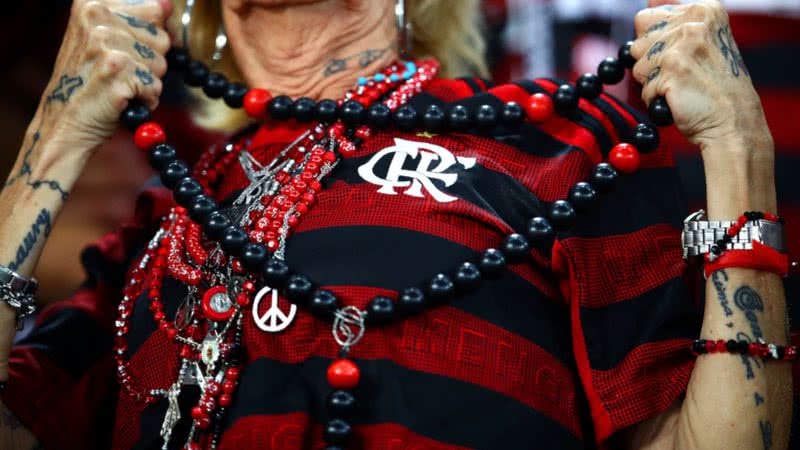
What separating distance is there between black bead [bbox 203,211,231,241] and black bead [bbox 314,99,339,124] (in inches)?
8.5

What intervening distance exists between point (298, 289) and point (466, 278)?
0.21 m

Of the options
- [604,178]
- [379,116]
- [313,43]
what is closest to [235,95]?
[313,43]

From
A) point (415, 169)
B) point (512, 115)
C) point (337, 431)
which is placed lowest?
point (337, 431)

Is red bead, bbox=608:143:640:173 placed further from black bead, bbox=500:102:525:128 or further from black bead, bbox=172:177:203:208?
black bead, bbox=172:177:203:208

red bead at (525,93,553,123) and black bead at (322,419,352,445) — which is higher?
red bead at (525,93,553,123)

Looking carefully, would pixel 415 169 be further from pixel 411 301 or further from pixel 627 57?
pixel 627 57

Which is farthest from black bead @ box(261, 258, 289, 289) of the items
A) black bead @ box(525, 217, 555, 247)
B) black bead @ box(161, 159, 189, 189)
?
black bead @ box(525, 217, 555, 247)

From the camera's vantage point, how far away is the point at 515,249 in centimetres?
130

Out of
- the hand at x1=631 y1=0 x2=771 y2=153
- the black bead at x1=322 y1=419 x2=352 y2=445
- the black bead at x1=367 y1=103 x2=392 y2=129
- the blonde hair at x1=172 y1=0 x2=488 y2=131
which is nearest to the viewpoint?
the black bead at x1=322 y1=419 x2=352 y2=445

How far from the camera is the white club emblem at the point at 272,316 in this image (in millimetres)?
1291

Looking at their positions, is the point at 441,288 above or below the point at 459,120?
below

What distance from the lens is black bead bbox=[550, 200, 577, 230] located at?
132 centimetres

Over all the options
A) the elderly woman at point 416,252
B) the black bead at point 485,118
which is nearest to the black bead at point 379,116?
the elderly woman at point 416,252

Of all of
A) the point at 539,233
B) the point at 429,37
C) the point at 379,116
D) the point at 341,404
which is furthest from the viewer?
the point at 429,37
